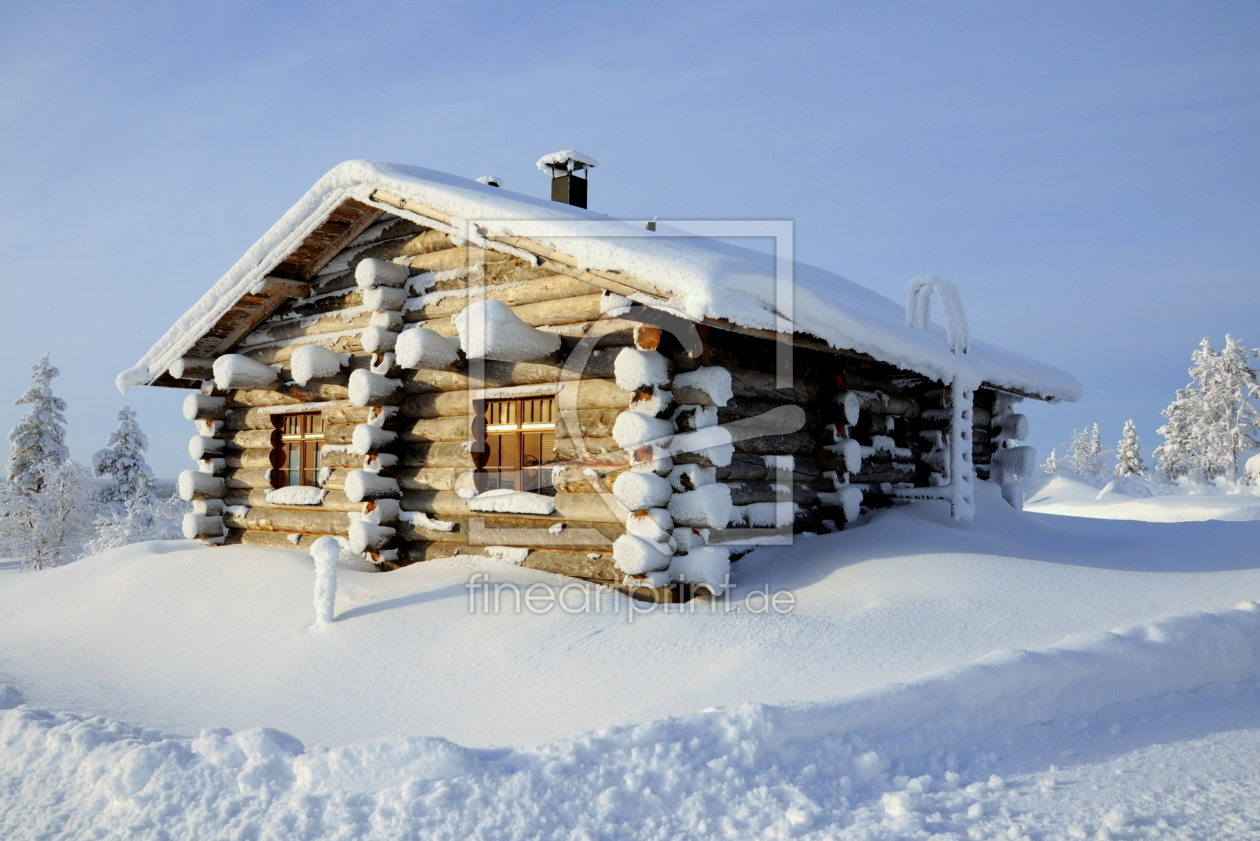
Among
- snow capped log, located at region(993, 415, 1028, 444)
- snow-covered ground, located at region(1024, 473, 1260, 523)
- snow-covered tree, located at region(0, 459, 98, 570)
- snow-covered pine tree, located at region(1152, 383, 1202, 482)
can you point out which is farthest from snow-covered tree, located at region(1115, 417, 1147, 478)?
snow-covered tree, located at region(0, 459, 98, 570)

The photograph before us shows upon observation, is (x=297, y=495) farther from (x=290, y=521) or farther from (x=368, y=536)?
(x=368, y=536)

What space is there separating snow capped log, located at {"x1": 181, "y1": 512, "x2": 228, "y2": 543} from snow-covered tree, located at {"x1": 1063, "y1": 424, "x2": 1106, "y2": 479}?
54369 mm

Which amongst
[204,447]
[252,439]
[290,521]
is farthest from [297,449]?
[204,447]

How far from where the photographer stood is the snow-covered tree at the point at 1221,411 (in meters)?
36.1

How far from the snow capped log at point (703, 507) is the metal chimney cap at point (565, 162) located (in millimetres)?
6213

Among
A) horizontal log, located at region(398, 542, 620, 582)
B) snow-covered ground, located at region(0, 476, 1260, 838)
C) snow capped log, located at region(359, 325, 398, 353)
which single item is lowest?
snow-covered ground, located at region(0, 476, 1260, 838)

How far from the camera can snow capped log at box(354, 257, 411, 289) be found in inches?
378

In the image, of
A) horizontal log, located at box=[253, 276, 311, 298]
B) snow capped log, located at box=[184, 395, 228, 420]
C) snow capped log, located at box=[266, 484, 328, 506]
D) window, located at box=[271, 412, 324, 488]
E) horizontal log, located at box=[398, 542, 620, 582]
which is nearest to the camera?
horizontal log, located at box=[398, 542, 620, 582]

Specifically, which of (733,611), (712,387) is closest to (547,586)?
(733,611)

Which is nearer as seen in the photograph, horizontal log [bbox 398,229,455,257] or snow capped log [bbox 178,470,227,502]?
horizontal log [bbox 398,229,455,257]

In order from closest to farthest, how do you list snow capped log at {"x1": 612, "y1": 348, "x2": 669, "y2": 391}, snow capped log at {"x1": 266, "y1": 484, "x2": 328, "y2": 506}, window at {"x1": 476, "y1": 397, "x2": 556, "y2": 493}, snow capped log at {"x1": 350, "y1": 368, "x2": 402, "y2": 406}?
1. snow capped log at {"x1": 612, "y1": 348, "x2": 669, "y2": 391}
2. window at {"x1": 476, "y1": 397, "x2": 556, "y2": 493}
3. snow capped log at {"x1": 350, "y1": 368, "x2": 402, "y2": 406}
4. snow capped log at {"x1": 266, "y1": 484, "x2": 328, "y2": 506}

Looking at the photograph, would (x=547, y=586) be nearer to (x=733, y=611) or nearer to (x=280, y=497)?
(x=733, y=611)

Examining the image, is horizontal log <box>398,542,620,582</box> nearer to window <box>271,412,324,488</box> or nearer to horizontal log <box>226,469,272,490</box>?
window <box>271,412,324,488</box>

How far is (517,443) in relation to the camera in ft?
28.8
